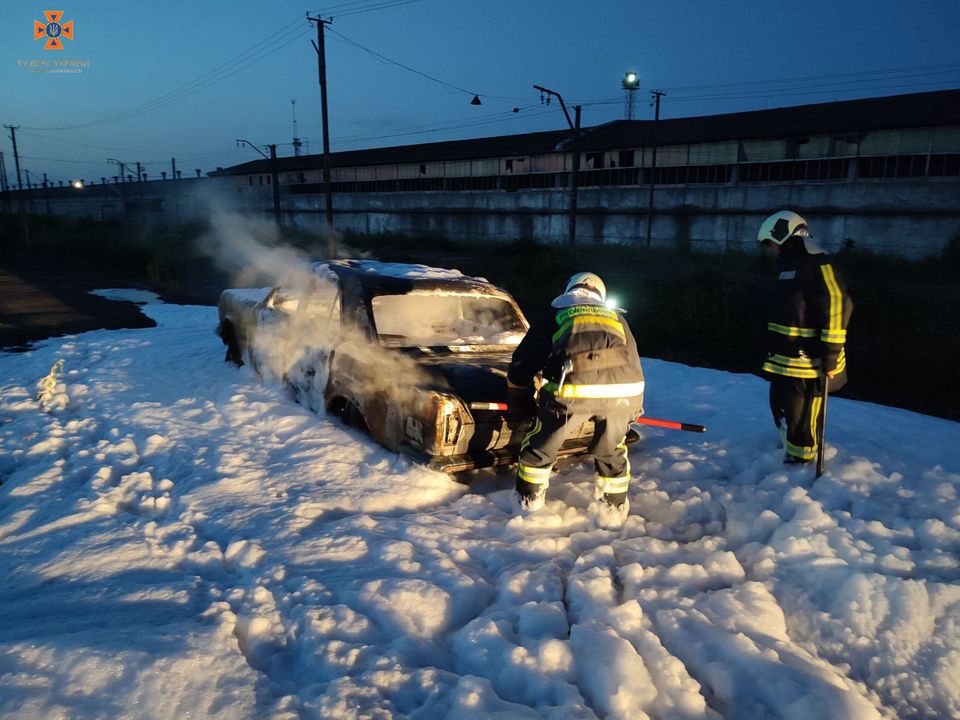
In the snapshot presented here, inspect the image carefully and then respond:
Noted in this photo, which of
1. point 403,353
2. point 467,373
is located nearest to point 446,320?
point 403,353

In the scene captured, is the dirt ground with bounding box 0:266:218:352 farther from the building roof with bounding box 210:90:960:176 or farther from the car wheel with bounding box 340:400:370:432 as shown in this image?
the building roof with bounding box 210:90:960:176

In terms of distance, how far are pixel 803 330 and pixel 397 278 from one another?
3.34m

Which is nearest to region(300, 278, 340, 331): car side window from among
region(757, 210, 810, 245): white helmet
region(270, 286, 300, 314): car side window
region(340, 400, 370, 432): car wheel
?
region(270, 286, 300, 314): car side window

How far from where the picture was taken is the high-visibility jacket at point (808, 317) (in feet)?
→ 14.0

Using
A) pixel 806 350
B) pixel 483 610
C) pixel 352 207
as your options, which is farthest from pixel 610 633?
pixel 352 207

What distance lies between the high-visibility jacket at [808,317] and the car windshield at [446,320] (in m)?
2.22

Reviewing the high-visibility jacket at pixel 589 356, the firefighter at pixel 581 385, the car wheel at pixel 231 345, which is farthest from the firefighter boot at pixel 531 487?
the car wheel at pixel 231 345

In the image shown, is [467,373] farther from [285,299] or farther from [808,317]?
[285,299]

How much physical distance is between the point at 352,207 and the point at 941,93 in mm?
35441

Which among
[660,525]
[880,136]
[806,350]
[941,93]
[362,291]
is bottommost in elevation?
[660,525]

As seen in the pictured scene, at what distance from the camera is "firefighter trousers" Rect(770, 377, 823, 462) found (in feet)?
14.5

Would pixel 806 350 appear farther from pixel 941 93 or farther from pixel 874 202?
pixel 941 93

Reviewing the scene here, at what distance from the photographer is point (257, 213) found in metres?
52.8

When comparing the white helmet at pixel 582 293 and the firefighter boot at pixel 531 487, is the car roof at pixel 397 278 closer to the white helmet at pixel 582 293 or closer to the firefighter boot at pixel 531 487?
the white helmet at pixel 582 293
